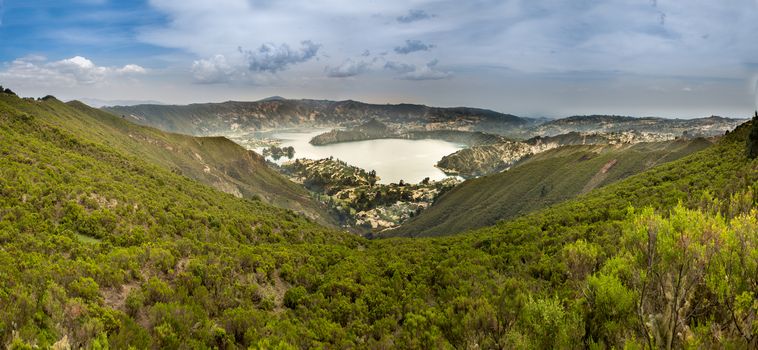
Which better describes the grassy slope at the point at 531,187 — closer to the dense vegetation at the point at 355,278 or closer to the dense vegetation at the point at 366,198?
the dense vegetation at the point at 366,198

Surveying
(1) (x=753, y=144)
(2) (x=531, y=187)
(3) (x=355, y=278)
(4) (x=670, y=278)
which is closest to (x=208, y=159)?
(2) (x=531, y=187)

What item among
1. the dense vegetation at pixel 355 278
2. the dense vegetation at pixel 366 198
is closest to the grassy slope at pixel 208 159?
the dense vegetation at pixel 366 198

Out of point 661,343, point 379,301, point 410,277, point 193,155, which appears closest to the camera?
point 661,343

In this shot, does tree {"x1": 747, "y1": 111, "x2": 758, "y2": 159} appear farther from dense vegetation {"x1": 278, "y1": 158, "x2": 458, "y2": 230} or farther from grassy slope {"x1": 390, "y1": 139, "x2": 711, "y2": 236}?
dense vegetation {"x1": 278, "y1": 158, "x2": 458, "y2": 230}

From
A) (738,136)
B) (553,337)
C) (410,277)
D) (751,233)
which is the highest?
(738,136)

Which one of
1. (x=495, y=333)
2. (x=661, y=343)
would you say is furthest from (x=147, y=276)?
(x=661, y=343)

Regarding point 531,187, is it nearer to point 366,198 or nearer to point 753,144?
point 753,144

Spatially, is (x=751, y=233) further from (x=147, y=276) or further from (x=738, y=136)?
(x=738, y=136)
